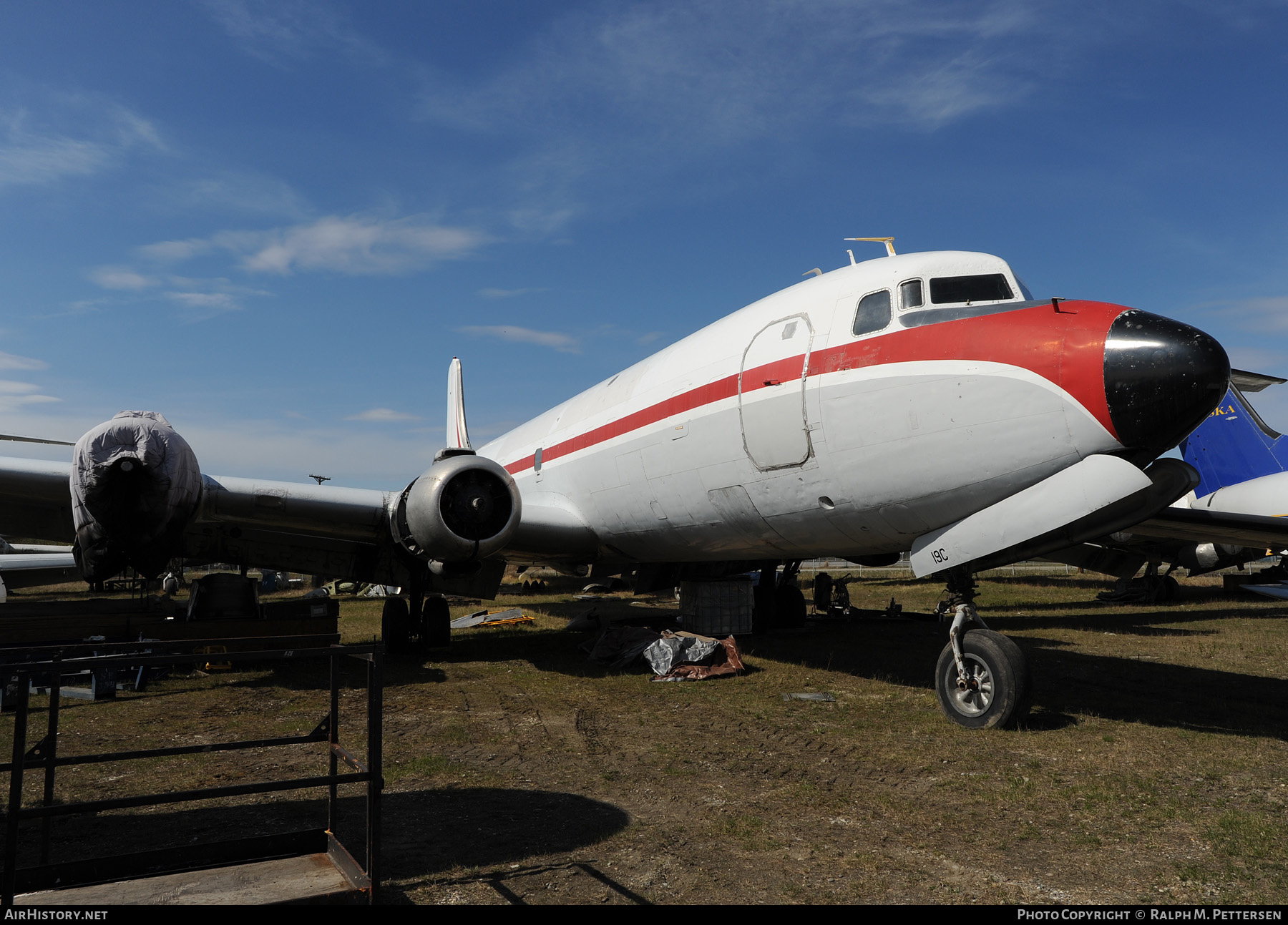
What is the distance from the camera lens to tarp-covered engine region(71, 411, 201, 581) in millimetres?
7242

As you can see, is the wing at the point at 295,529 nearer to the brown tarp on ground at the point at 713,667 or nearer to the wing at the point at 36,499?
the wing at the point at 36,499

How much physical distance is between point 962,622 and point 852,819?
3.00 meters

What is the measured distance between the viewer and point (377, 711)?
3506 millimetres

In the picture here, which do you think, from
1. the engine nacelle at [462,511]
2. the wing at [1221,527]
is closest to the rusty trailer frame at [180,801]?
the engine nacelle at [462,511]

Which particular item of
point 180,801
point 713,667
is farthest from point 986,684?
A: point 180,801

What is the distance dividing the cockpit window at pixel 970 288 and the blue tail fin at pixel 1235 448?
46.7 ft

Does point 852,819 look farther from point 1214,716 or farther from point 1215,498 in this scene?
point 1215,498

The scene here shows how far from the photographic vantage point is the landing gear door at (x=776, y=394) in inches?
297

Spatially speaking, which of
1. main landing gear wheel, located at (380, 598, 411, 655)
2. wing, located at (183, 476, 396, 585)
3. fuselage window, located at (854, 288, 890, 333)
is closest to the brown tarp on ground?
wing, located at (183, 476, 396, 585)

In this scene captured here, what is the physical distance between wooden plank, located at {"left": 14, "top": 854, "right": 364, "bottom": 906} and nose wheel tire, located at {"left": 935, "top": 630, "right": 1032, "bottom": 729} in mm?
5528

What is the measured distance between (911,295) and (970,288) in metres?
0.49

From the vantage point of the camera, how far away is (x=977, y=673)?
7238 mm

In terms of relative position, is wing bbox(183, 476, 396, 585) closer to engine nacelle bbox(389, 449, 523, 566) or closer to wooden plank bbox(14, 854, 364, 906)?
engine nacelle bbox(389, 449, 523, 566)
